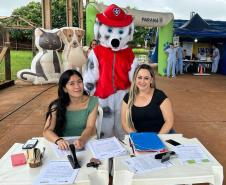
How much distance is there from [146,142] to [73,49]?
606cm

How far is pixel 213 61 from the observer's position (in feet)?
41.8

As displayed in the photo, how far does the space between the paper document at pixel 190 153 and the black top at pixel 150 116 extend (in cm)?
62

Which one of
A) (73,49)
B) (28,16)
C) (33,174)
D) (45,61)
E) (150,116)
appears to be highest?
(28,16)

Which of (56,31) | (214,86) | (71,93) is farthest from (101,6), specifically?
(71,93)

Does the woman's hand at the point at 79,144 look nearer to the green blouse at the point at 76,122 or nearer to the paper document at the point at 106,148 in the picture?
the paper document at the point at 106,148

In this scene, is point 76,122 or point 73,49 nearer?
point 76,122

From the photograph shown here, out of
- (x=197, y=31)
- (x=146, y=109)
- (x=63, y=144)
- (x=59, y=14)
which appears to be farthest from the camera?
(x=59, y=14)

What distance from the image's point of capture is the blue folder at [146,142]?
6.05 ft

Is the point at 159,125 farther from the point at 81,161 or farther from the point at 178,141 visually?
the point at 81,161

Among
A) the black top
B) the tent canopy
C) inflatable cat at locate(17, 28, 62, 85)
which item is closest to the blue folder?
the black top

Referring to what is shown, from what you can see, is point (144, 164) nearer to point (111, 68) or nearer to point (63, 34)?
point (111, 68)

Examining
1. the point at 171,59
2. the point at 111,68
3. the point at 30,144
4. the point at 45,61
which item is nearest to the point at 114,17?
the point at 111,68

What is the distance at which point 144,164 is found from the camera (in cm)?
167

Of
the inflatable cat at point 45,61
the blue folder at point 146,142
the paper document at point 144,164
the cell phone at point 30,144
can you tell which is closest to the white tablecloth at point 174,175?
the paper document at point 144,164
